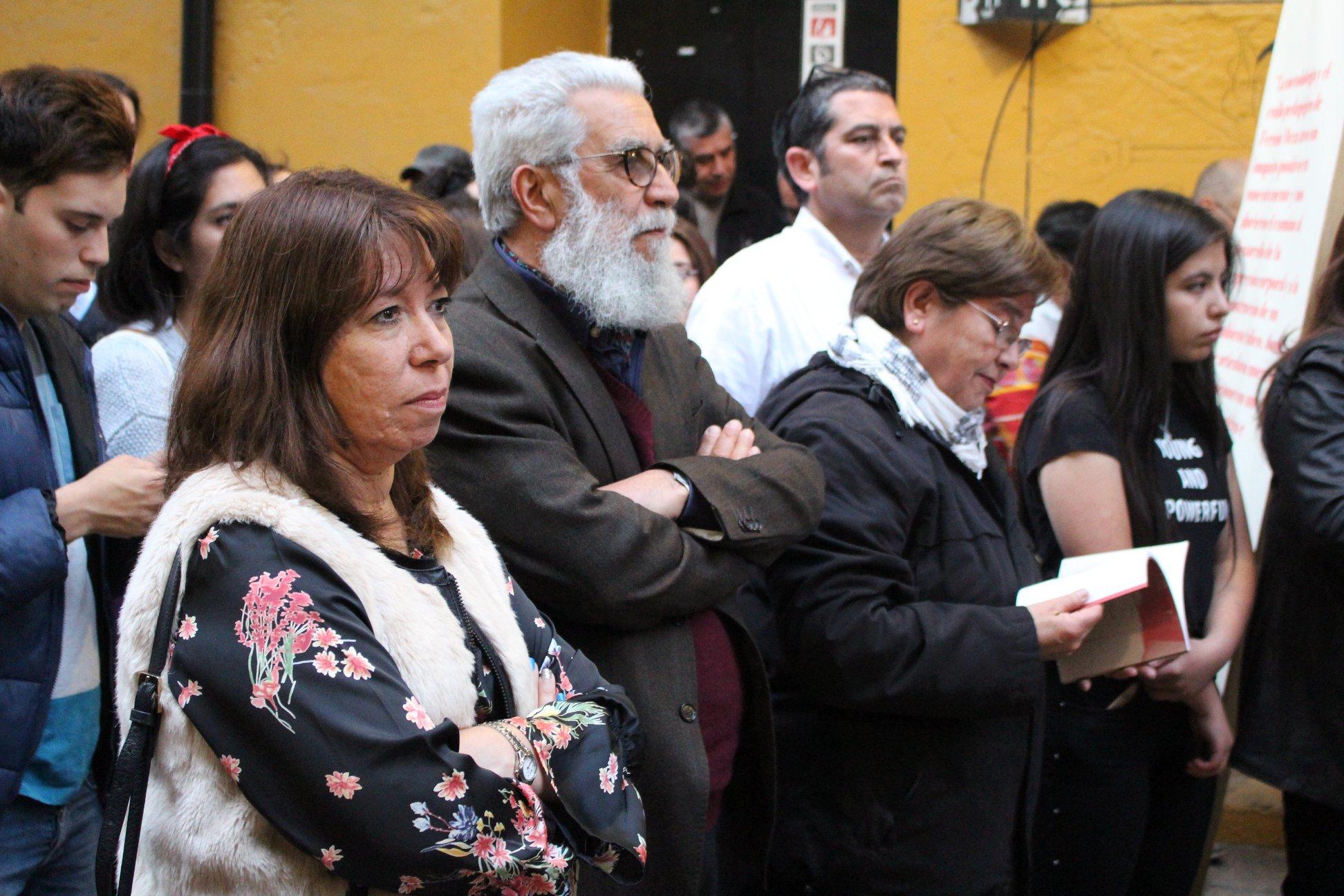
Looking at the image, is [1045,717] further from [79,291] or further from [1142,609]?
[79,291]

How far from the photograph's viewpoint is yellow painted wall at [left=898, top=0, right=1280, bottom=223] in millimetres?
5949

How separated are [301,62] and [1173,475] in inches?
182

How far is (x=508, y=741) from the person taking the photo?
1.69 metres

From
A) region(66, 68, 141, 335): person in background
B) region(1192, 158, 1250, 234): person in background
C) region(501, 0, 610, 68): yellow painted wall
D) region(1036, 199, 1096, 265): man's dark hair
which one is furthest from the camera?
region(501, 0, 610, 68): yellow painted wall

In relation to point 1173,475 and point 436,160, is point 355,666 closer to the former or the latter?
point 1173,475

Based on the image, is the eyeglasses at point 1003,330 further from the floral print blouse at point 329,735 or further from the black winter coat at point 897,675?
the floral print blouse at point 329,735

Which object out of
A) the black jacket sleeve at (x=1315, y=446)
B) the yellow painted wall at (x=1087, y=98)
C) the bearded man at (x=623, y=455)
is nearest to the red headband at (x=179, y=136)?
the bearded man at (x=623, y=455)

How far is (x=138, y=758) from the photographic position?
1600 mm

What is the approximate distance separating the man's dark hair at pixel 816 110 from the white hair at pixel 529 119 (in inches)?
66.0

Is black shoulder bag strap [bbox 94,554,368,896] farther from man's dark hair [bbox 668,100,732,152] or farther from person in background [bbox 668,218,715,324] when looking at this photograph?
man's dark hair [bbox 668,100,732,152]

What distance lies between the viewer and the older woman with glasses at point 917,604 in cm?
263

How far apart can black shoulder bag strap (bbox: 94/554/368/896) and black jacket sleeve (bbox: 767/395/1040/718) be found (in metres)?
1.26

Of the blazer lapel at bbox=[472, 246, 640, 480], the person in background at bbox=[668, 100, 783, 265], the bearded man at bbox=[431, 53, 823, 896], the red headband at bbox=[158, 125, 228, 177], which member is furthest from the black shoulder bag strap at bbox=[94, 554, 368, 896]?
the person in background at bbox=[668, 100, 783, 265]

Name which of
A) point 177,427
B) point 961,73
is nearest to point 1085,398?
point 177,427
